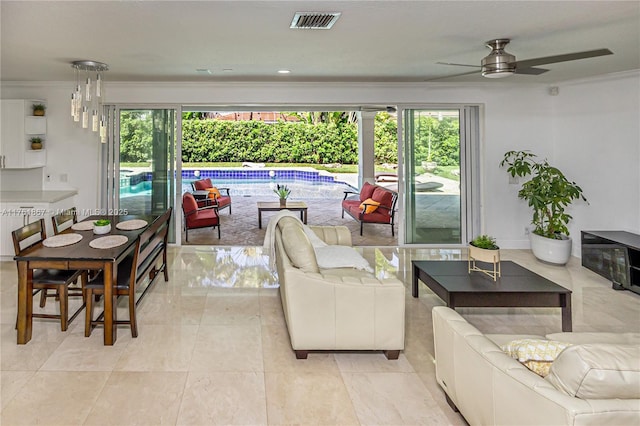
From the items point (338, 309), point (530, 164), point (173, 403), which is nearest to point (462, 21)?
point (338, 309)

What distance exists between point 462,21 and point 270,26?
1.51m

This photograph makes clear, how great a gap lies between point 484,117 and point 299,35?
377cm

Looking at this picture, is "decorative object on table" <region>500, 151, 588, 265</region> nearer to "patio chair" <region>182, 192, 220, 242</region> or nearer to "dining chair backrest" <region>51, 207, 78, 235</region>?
"patio chair" <region>182, 192, 220, 242</region>

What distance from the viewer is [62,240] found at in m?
3.50

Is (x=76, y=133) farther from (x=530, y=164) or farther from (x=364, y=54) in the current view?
(x=530, y=164)

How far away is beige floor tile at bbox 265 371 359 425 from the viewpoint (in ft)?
7.50

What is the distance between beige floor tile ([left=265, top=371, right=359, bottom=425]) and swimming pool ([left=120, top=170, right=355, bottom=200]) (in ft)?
32.2

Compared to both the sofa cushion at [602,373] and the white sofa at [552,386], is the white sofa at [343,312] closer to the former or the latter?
the white sofa at [552,386]

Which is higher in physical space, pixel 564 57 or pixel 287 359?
pixel 564 57

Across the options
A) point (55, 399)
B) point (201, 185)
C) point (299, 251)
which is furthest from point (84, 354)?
point (201, 185)

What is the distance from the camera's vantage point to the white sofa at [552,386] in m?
1.42

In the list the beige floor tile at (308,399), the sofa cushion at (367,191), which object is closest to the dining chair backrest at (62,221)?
the beige floor tile at (308,399)

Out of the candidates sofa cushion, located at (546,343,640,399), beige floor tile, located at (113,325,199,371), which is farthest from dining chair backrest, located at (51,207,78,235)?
sofa cushion, located at (546,343,640,399)

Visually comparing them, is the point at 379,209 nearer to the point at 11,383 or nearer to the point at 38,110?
the point at 38,110
